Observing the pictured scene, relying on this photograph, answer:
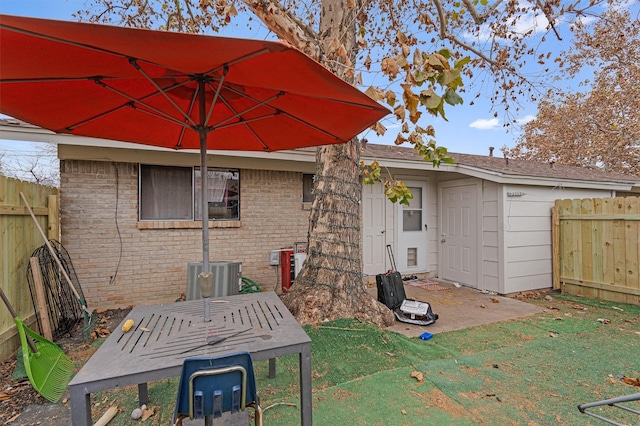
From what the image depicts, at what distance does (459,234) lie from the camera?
731 cm

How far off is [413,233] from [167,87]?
6602mm

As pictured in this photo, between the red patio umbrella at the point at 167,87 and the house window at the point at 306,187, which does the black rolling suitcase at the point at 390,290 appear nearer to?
the house window at the point at 306,187

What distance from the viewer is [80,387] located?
140 centimetres

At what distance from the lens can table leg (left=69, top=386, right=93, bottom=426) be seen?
1.39 metres

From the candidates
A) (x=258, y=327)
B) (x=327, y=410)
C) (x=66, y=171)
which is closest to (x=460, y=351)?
(x=327, y=410)

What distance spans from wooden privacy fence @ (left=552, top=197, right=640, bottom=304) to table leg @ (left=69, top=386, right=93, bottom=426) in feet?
25.0

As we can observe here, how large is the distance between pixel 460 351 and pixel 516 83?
6.42 m

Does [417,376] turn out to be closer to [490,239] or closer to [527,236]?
[490,239]

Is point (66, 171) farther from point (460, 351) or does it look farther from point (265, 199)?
point (460, 351)

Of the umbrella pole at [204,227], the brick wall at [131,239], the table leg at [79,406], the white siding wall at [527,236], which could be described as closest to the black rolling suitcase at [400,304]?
the brick wall at [131,239]

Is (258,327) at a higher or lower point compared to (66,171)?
lower

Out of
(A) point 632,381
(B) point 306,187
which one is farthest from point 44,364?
(A) point 632,381

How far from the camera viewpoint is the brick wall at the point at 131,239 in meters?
5.07

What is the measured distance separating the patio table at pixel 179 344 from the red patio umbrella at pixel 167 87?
44 cm
